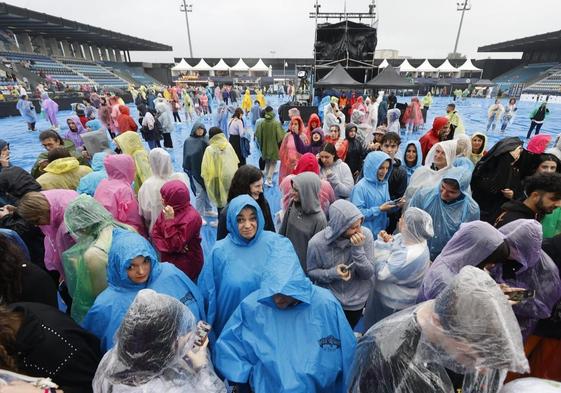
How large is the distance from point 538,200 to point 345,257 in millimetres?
1691

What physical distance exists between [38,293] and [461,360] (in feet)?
7.84

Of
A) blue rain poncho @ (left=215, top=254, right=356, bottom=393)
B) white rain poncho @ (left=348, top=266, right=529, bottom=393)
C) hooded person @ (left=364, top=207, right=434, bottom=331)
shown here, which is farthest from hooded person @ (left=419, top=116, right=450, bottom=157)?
white rain poncho @ (left=348, top=266, right=529, bottom=393)

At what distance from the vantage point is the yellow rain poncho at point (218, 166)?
15.5 ft

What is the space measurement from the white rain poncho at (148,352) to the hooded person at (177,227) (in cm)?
149

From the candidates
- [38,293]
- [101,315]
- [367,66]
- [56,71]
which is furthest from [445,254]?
[56,71]

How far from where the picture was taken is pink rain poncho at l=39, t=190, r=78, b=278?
253 centimetres

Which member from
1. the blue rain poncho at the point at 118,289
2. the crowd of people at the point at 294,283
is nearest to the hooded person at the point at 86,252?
the crowd of people at the point at 294,283

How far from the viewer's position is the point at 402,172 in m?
4.02

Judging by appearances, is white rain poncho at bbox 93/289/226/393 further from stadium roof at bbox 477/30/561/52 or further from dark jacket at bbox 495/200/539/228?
stadium roof at bbox 477/30/561/52

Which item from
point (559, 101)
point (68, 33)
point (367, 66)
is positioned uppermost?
point (68, 33)

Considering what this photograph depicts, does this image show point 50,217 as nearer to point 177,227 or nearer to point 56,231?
point 56,231

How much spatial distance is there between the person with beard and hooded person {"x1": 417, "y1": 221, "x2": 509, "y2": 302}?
886mm

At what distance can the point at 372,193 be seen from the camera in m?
3.40

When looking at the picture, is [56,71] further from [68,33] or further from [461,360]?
[461,360]
